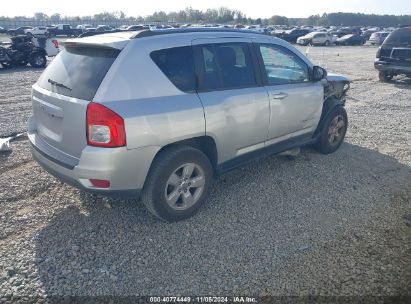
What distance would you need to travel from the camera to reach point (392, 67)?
37.6 feet

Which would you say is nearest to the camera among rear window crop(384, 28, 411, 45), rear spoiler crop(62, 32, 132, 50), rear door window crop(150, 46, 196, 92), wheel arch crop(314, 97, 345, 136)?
rear spoiler crop(62, 32, 132, 50)

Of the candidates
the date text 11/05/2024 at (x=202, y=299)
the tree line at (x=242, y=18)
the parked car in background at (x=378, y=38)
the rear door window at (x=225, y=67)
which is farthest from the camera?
the tree line at (x=242, y=18)

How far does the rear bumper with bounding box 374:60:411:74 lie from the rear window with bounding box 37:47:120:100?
1115cm

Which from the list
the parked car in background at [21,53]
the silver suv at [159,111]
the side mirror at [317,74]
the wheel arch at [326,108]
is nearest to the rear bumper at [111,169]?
the silver suv at [159,111]

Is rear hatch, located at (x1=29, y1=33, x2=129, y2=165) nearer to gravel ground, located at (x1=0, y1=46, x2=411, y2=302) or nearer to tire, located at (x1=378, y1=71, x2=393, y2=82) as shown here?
gravel ground, located at (x1=0, y1=46, x2=411, y2=302)

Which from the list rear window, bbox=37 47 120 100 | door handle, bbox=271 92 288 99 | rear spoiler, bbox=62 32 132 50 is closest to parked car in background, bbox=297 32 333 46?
door handle, bbox=271 92 288 99

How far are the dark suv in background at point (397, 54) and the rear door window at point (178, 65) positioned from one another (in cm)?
1040

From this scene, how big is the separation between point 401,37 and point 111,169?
→ 12001mm

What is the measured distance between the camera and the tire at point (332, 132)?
527cm

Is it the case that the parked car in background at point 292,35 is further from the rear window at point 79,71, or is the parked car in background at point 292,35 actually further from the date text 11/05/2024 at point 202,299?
the date text 11/05/2024 at point 202,299

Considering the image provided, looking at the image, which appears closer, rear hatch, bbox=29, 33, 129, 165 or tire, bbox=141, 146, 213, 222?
rear hatch, bbox=29, 33, 129, 165

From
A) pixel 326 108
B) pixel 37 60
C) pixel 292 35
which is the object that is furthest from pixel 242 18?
pixel 326 108

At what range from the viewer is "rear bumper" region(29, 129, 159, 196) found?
2908 millimetres

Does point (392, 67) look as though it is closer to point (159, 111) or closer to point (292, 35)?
point (159, 111)
